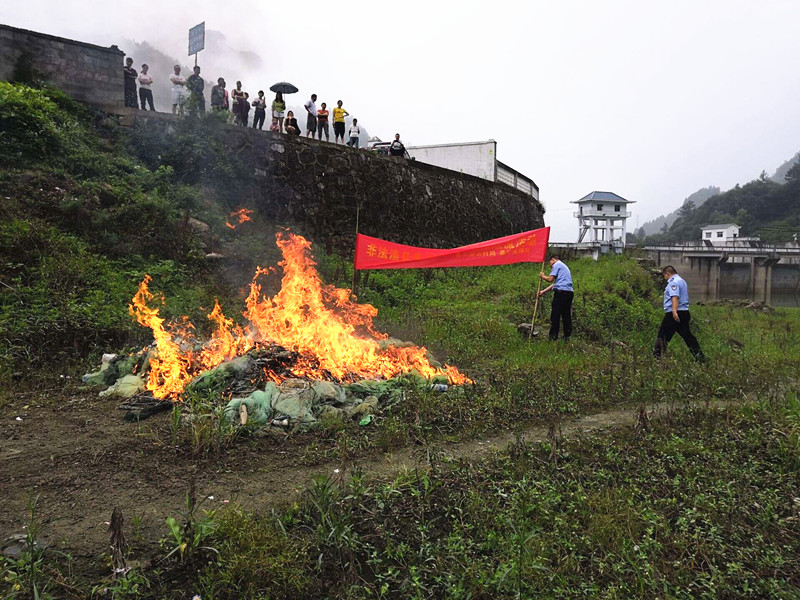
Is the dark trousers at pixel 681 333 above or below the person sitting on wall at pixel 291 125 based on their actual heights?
below

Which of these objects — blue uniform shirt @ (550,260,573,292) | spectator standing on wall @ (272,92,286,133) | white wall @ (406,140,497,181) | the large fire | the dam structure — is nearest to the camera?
the large fire

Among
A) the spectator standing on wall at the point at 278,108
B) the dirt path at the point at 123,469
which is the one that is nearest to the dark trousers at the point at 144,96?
A: the spectator standing on wall at the point at 278,108

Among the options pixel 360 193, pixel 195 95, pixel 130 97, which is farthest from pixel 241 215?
pixel 360 193

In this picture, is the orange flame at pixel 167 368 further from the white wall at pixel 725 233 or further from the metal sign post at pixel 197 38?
the white wall at pixel 725 233

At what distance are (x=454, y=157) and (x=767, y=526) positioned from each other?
85.2ft

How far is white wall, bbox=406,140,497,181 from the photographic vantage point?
1050 inches

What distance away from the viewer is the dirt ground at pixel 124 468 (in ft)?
11.8

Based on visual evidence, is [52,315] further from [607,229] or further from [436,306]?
[607,229]

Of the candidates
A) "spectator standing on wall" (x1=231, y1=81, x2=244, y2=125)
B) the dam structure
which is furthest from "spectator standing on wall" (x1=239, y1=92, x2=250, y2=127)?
the dam structure

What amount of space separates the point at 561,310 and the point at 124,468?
7989 millimetres

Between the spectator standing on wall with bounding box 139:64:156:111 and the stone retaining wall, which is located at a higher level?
the spectator standing on wall with bounding box 139:64:156:111

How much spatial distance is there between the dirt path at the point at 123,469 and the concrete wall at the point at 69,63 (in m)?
10.9

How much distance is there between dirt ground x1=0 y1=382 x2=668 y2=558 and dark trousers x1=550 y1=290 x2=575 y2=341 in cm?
A: 419

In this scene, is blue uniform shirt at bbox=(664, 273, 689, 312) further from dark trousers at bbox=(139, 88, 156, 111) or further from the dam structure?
the dam structure
